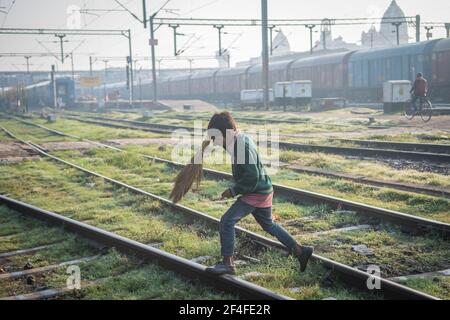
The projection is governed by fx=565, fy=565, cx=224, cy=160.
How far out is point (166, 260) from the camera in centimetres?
532

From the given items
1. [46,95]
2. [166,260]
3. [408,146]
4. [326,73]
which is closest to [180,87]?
[46,95]

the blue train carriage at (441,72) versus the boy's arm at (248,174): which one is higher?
the blue train carriage at (441,72)

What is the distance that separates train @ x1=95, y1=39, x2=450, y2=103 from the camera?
29.7 metres

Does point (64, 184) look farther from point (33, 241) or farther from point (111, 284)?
point (111, 284)

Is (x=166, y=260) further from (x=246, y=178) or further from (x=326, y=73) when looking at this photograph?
(x=326, y=73)

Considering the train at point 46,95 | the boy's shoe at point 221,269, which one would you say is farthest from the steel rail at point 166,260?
the train at point 46,95

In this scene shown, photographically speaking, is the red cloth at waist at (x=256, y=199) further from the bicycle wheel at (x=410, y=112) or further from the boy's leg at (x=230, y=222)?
the bicycle wheel at (x=410, y=112)

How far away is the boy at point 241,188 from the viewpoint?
4.85 meters

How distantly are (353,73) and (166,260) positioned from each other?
3316 centimetres

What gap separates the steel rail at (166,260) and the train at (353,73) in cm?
2596

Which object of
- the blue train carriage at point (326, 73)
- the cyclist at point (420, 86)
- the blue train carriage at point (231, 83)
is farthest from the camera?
the blue train carriage at point (231, 83)

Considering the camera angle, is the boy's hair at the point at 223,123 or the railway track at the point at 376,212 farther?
the railway track at the point at 376,212

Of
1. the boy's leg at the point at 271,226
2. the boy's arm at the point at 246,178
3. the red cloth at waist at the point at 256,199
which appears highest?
the boy's arm at the point at 246,178
